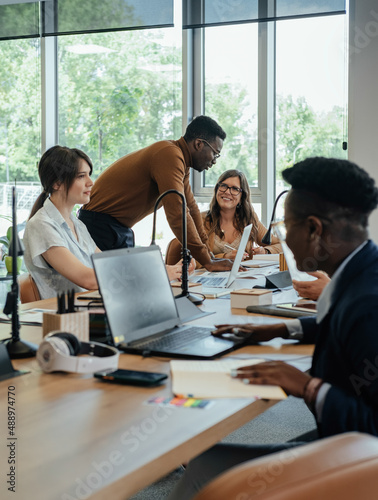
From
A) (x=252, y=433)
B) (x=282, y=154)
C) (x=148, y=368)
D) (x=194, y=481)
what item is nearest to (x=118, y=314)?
(x=148, y=368)

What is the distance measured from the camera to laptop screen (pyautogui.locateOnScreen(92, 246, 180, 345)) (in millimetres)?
1634

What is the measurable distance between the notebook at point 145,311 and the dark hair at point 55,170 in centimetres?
108

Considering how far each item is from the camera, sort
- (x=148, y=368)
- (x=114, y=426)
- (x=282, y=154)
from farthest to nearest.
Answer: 1. (x=282, y=154)
2. (x=148, y=368)
3. (x=114, y=426)

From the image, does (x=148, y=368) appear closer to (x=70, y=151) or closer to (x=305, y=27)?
(x=70, y=151)

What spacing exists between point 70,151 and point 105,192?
0.81 metres

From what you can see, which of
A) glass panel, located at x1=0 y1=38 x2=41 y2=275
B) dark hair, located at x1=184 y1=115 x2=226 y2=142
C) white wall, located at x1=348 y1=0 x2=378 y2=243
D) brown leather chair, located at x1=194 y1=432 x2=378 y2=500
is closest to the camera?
brown leather chair, located at x1=194 y1=432 x2=378 y2=500

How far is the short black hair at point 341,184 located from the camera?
4.65 feet

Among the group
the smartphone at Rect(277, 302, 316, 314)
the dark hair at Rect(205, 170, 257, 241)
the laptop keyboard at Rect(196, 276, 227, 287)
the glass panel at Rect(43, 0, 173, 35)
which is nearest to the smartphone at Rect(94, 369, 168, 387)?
the smartphone at Rect(277, 302, 316, 314)

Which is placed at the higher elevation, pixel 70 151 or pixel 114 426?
pixel 70 151

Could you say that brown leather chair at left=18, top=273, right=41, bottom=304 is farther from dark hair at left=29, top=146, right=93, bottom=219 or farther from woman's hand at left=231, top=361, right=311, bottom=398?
woman's hand at left=231, top=361, right=311, bottom=398

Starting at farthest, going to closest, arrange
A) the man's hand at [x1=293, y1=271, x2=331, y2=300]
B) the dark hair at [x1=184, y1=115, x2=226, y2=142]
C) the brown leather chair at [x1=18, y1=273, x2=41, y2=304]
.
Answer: the dark hair at [x1=184, y1=115, x2=226, y2=142], the brown leather chair at [x1=18, y1=273, x2=41, y2=304], the man's hand at [x1=293, y1=271, x2=331, y2=300]

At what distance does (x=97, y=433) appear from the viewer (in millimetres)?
1087

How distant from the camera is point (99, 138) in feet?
19.1

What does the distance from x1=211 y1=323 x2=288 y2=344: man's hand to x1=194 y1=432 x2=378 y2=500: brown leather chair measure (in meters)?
1.10
